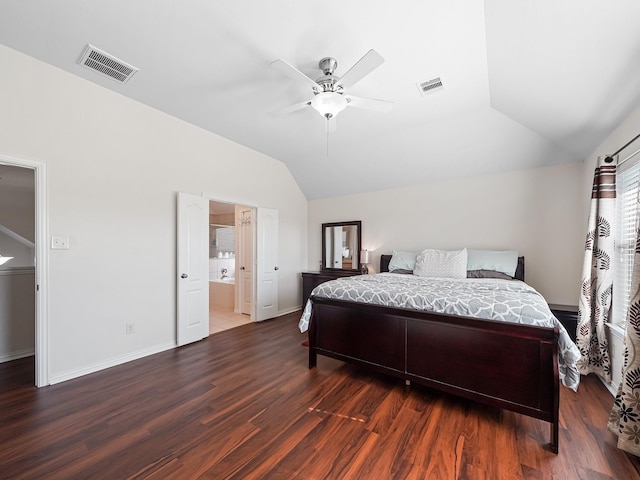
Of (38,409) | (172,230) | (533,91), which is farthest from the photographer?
(172,230)

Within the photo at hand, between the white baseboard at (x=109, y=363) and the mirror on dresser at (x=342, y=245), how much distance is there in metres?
3.03

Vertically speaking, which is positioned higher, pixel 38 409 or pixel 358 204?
pixel 358 204

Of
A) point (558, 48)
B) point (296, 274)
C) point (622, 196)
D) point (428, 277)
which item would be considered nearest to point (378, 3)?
point (558, 48)

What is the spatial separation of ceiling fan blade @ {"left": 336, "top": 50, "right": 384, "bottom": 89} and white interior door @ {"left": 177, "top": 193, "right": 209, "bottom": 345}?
251cm

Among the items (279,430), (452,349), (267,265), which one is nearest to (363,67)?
(452,349)

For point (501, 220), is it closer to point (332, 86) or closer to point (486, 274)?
point (486, 274)

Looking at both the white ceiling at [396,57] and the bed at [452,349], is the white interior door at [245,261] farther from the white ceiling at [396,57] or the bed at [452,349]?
the bed at [452,349]

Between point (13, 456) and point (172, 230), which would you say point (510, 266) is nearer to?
point (172, 230)

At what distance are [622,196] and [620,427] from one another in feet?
6.43

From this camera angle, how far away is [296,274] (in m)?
5.49

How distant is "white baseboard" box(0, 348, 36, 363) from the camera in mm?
2951

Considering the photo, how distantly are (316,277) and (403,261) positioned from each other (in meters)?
1.64

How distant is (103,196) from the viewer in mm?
2871

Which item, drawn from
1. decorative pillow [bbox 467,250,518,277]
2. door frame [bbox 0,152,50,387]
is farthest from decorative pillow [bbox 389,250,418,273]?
door frame [bbox 0,152,50,387]
